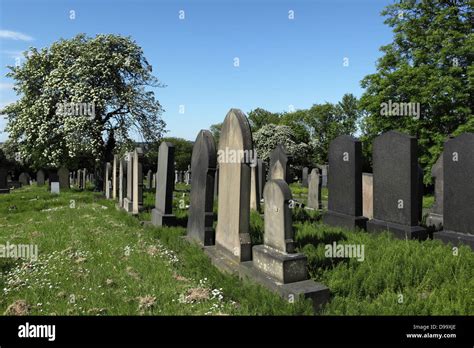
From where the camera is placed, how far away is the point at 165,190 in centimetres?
973

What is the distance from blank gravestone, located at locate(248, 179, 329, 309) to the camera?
4.53m

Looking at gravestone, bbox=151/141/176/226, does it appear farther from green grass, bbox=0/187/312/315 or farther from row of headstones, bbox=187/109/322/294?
row of headstones, bbox=187/109/322/294

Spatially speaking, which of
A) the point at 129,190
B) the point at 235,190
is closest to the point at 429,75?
the point at 129,190

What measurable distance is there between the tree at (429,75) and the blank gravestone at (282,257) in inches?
702

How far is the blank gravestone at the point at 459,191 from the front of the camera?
23.2ft

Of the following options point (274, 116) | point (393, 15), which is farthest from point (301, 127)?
point (393, 15)

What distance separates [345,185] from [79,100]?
16.6 meters

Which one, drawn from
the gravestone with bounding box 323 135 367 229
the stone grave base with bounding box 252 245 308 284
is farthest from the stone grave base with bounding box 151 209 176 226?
the stone grave base with bounding box 252 245 308 284

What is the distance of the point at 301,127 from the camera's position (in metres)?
50.6

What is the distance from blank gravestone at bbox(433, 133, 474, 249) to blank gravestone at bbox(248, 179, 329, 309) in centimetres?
396
